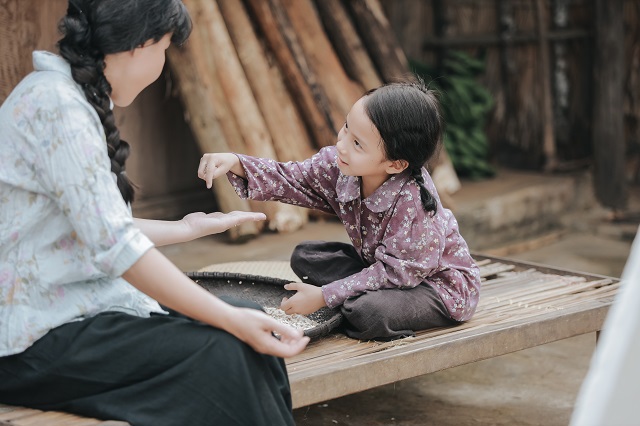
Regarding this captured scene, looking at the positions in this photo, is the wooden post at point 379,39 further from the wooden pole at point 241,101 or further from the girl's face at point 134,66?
the girl's face at point 134,66

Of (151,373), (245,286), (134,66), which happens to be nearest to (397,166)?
(245,286)

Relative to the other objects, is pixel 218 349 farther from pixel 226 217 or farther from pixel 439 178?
pixel 439 178

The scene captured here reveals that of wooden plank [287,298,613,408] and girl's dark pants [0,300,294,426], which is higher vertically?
girl's dark pants [0,300,294,426]

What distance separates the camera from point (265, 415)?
210cm

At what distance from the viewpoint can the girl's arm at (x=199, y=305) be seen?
202cm

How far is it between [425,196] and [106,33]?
44.7 inches

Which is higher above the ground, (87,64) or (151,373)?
(87,64)

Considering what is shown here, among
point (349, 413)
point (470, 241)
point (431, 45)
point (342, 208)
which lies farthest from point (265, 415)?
point (431, 45)

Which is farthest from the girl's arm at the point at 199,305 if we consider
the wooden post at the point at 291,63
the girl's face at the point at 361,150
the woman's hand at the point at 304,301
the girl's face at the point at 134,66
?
the wooden post at the point at 291,63

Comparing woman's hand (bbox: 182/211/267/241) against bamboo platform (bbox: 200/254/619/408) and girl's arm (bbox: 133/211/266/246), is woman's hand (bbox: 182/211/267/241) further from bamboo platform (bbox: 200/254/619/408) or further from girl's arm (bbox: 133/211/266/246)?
bamboo platform (bbox: 200/254/619/408)

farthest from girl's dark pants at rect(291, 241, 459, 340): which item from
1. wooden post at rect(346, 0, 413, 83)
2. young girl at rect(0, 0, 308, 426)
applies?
wooden post at rect(346, 0, 413, 83)

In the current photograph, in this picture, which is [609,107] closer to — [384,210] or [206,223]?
[384,210]

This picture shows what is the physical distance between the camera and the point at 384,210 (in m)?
2.87

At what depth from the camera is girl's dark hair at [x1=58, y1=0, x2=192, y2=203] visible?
2076 millimetres
